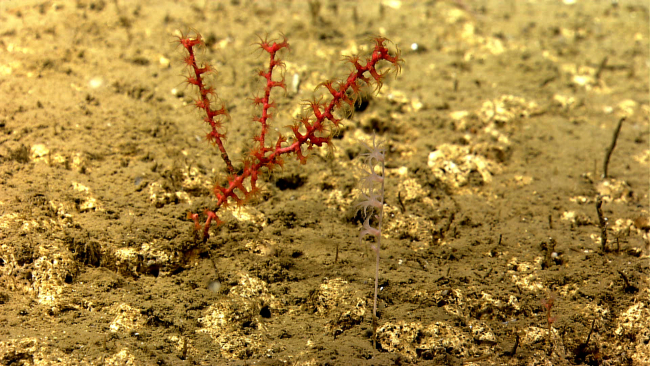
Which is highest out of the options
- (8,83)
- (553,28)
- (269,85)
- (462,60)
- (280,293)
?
(553,28)

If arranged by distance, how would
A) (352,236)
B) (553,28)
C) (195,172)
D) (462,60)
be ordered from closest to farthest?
1. (352,236)
2. (195,172)
3. (462,60)
4. (553,28)

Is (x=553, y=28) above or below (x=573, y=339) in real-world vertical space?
above

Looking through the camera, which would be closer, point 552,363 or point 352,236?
point 552,363

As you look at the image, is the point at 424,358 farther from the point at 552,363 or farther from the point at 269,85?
the point at 269,85

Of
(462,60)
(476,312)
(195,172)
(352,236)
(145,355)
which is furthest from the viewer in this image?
(462,60)

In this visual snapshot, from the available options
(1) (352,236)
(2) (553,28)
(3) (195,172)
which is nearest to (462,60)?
(2) (553,28)

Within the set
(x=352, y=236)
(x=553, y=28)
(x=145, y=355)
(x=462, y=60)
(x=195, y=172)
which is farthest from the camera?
(x=553, y=28)

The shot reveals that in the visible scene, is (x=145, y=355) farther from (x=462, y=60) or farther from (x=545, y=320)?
(x=462, y=60)

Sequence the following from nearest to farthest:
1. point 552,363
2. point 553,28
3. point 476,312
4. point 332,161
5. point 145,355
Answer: point 145,355, point 552,363, point 476,312, point 332,161, point 553,28

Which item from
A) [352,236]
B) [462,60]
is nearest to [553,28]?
[462,60]
